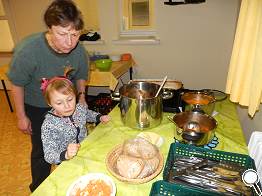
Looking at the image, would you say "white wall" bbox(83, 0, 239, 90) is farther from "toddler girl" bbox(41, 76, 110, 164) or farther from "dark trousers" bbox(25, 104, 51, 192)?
"toddler girl" bbox(41, 76, 110, 164)

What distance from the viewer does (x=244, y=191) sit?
0.72 metres

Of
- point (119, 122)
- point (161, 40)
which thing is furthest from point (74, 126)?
point (161, 40)

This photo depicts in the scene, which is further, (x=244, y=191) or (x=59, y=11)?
(x=59, y=11)

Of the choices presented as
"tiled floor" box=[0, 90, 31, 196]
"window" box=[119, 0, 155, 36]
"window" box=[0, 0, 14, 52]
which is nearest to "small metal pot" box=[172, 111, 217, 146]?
"tiled floor" box=[0, 90, 31, 196]

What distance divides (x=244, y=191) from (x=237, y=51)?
69 cm

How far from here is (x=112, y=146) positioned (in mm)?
1034

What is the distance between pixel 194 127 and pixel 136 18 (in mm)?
2370

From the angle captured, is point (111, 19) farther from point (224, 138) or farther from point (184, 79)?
point (224, 138)

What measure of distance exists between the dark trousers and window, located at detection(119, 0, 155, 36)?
2.05 m

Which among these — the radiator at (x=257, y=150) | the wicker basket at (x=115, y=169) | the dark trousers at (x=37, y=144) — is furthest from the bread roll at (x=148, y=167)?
the dark trousers at (x=37, y=144)

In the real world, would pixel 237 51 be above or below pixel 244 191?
above

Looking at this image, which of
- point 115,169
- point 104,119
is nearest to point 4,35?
point 104,119

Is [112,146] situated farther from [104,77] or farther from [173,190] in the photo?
[104,77]

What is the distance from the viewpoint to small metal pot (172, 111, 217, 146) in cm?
92
